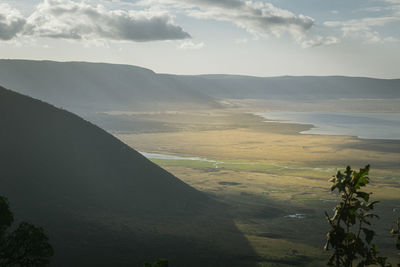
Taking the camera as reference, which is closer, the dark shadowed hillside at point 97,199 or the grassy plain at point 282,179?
the dark shadowed hillside at point 97,199

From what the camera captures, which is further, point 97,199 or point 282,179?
point 282,179

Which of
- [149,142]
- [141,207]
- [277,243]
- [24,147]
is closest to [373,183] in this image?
[277,243]

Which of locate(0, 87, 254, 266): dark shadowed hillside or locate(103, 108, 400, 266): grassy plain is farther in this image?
locate(103, 108, 400, 266): grassy plain

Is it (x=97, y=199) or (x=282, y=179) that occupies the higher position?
(x=282, y=179)

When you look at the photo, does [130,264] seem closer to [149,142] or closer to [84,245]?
[84,245]
